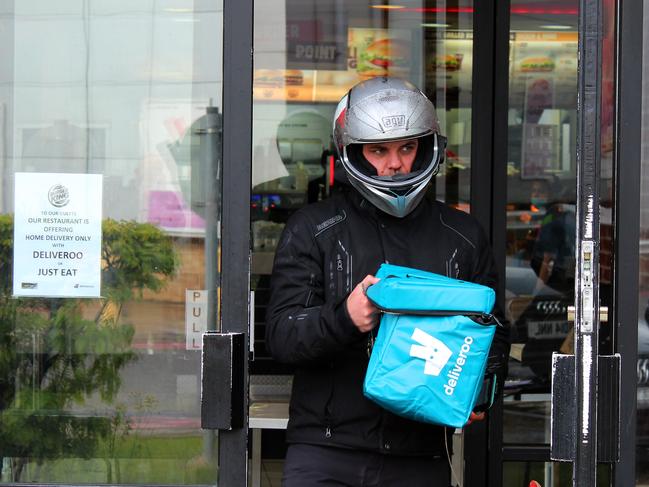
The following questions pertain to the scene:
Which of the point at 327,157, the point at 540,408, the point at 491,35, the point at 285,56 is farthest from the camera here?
the point at 285,56

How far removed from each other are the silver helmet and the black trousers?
646 millimetres

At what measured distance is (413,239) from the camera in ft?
9.06

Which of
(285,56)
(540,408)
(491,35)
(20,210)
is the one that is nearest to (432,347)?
(20,210)

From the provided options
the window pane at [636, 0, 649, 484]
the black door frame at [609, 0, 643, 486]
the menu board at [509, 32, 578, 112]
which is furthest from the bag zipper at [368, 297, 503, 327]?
the menu board at [509, 32, 578, 112]

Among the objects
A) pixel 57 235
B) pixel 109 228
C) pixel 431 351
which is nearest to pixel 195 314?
pixel 109 228

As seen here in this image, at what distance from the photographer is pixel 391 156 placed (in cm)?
279

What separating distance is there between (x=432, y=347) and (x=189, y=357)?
37.3 inches

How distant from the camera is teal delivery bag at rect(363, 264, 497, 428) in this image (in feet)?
7.91

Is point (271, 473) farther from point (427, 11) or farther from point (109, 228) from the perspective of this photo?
point (427, 11)

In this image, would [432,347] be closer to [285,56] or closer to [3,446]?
[3,446]

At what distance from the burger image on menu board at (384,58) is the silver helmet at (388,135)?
2.26 m

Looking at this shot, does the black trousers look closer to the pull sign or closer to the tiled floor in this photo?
the pull sign

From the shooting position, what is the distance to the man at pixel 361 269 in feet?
8.68

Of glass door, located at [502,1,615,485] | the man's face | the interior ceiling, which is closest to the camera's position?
the man's face
